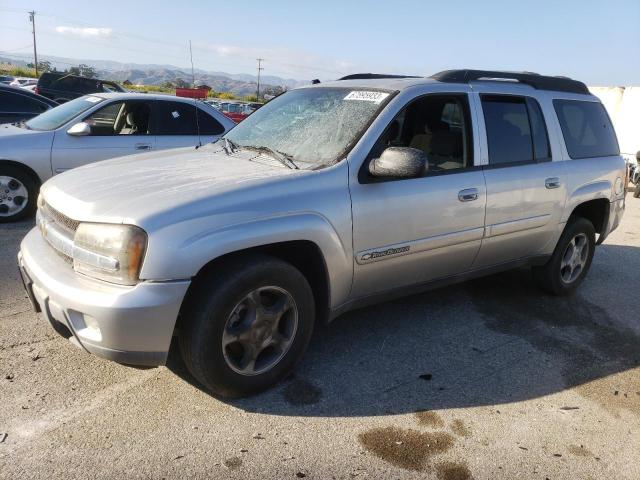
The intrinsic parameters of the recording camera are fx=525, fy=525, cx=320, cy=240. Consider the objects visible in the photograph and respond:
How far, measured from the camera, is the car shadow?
3.01 meters

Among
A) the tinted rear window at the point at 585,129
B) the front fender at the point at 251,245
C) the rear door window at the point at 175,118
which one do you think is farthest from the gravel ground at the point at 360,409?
the rear door window at the point at 175,118

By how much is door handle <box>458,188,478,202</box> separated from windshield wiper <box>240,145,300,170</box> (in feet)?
3.86

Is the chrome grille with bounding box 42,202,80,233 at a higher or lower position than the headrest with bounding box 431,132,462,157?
lower

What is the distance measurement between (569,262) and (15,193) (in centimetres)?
596

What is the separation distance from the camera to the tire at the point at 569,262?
4.62 m

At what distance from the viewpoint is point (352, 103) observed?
3.51 m

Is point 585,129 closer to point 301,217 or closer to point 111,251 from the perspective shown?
point 301,217

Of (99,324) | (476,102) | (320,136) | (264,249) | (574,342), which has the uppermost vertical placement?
(476,102)

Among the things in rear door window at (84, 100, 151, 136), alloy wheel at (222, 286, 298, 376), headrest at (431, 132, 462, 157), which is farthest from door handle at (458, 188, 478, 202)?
rear door window at (84, 100, 151, 136)

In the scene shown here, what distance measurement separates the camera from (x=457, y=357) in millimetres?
3564

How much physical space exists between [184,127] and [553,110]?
4526 mm

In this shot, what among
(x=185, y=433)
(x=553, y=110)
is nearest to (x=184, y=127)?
(x=553, y=110)

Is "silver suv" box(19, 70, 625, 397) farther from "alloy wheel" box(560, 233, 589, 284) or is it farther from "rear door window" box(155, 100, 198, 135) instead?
"rear door window" box(155, 100, 198, 135)

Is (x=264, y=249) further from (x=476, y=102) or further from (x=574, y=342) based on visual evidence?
(x=574, y=342)
